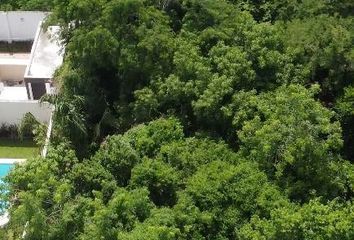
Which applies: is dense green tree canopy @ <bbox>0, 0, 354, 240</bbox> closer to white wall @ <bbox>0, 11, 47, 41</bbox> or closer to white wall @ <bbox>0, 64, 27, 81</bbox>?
white wall @ <bbox>0, 64, 27, 81</bbox>

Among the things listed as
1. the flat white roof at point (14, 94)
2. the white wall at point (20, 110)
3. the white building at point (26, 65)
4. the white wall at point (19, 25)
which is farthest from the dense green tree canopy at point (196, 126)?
the white wall at point (19, 25)

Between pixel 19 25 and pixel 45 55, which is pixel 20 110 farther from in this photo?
pixel 19 25

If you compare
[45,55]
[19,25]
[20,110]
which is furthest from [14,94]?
[19,25]

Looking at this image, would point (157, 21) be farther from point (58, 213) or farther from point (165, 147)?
point (58, 213)

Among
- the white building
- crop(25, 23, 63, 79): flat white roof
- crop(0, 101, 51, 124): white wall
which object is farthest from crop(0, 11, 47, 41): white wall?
crop(0, 101, 51, 124): white wall

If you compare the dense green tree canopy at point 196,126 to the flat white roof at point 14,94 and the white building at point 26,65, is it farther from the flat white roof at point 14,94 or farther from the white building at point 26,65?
the flat white roof at point 14,94
